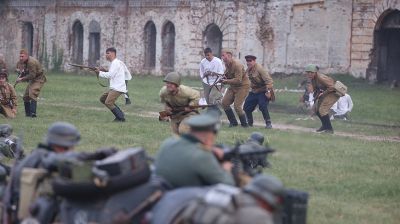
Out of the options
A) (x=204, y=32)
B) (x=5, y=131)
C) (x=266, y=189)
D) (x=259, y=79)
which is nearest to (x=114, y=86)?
(x=259, y=79)

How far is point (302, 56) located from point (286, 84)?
2043 mm

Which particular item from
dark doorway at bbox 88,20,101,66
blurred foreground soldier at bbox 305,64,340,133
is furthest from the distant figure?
dark doorway at bbox 88,20,101,66

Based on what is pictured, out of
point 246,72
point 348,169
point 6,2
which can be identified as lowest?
point 348,169

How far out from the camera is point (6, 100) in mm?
23438

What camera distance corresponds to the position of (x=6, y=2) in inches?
1959

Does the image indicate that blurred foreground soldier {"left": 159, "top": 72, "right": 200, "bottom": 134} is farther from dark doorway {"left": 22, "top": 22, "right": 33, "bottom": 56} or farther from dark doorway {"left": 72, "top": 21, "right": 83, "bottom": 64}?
dark doorway {"left": 22, "top": 22, "right": 33, "bottom": 56}

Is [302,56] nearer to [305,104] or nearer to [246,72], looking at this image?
[305,104]

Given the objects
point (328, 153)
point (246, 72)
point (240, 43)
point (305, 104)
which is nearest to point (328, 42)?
point (240, 43)

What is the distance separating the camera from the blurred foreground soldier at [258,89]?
72.2 ft

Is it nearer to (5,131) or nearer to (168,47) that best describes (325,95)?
(5,131)

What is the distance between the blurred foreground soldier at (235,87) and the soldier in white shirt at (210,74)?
2391mm

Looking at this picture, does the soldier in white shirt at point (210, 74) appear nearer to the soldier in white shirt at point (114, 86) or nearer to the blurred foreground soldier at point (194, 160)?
the soldier in white shirt at point (114, 86)

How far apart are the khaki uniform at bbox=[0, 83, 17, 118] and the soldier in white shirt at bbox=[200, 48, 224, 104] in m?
4.67

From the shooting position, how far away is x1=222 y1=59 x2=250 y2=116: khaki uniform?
22.1 metres
